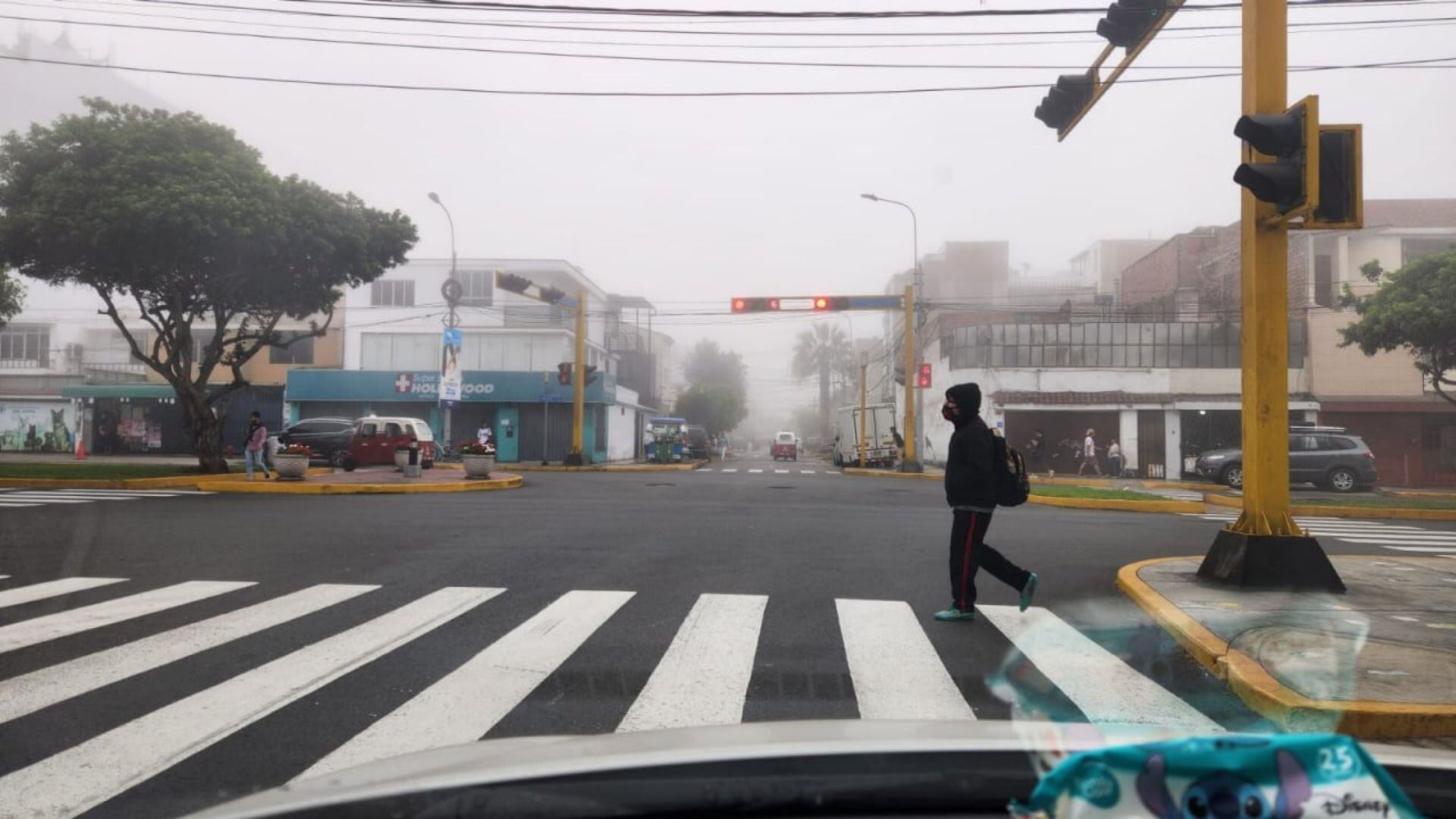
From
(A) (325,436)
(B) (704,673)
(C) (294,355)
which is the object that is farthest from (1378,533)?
(C) (294,355)

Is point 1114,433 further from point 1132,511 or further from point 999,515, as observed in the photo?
point 999,515

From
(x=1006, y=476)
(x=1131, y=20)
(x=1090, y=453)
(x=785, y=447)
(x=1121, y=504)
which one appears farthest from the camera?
(x=785, y=447)

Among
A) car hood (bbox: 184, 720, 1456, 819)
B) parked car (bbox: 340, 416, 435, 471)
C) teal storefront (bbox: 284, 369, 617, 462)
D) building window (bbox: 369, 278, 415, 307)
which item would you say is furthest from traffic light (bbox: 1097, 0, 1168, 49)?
building window (bbox: 369, 278, 415, 307)

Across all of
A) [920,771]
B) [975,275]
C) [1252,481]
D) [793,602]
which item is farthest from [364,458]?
[975,275]

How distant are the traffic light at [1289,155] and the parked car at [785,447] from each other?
157 feet

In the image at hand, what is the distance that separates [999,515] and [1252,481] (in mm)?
7783

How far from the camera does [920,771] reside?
1.46 metres

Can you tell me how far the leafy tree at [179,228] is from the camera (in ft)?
64.1

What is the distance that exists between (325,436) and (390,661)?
28.1 m

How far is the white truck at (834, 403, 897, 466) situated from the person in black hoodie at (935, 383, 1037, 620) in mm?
29112

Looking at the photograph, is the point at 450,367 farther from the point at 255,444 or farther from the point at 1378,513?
the point at 1378,513

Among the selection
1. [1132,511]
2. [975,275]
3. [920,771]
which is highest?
[975,275]

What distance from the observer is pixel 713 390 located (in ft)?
243

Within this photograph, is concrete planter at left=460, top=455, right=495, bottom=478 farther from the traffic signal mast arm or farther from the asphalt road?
the traffic signal mast arm
